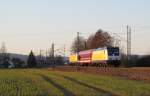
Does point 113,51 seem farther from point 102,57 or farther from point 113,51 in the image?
point 102,57

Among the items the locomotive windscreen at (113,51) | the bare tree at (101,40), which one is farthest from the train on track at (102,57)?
the bare tree at (101,40)

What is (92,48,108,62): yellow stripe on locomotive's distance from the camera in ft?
234

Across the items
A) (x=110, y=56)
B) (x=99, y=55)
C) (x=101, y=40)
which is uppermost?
(x=101, y=40)

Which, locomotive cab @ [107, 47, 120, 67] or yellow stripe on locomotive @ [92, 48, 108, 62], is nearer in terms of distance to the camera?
locomotive cab @ [107, 47, 120, 67]

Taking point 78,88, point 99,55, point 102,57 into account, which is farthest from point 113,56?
point 78,88

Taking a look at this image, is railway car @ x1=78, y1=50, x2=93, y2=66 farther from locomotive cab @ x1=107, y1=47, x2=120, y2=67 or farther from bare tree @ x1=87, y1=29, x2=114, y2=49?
bare tree @ x1=87, y1=29, x2=114, y2=49

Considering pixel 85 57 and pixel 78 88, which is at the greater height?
pixel 85 57

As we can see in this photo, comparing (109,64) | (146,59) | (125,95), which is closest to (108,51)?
(109,64)

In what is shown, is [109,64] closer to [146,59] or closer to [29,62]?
[146,59]

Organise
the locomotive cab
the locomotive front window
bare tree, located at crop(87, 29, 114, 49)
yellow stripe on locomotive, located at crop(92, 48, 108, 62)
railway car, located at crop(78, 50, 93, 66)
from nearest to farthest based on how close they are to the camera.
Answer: the locomotive cab < the locomotive front window < yellow stripe on locomotive, located at crop(92, 48, 108, 62) < railway car, located at crop(78, 50, 93, 66) < bare tree, located at crop(87, 29, 114, 49)

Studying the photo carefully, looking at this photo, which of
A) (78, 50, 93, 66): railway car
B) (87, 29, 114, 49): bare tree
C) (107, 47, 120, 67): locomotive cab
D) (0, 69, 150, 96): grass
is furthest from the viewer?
(87, 29, 114, 49): bare tree

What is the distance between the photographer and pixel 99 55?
7594 centimetres

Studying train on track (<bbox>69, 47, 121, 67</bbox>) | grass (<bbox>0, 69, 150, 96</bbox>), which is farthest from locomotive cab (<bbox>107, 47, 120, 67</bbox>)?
grass (<bbox>0, 69, 150, 96</bbox>)

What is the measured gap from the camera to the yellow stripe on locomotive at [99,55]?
71344mm
